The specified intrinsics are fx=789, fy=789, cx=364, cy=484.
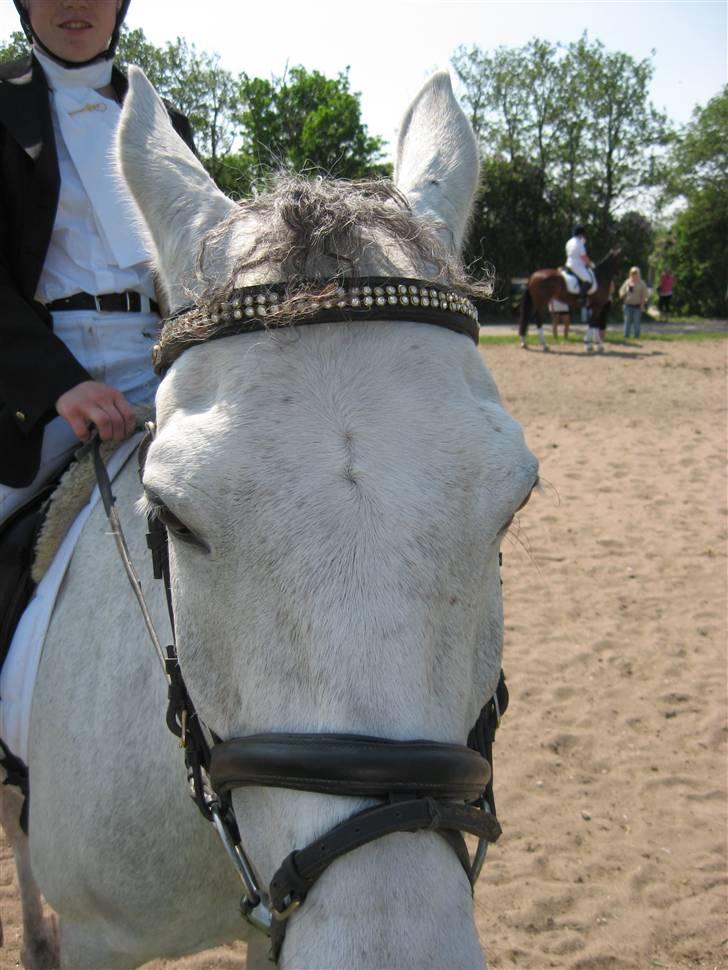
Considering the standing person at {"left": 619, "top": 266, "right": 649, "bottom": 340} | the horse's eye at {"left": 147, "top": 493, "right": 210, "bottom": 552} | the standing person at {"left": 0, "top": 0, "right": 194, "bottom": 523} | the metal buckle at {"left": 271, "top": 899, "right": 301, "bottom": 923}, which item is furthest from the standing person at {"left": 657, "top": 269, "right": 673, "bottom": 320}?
the metal buckle at {"left": 271, "top": 899, "right": 301, "bottom": 923}

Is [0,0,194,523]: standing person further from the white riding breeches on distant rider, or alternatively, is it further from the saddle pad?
the saddle pad

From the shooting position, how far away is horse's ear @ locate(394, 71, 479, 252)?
2225 millimetres

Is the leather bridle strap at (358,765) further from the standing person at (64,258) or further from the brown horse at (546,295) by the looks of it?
the brown horse at (546,295)

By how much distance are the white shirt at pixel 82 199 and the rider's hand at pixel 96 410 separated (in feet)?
1.76

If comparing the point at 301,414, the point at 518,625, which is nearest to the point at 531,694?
the point at 518,625

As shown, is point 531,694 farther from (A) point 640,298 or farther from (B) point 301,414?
(A) point 640,298

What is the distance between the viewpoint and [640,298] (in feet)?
87.8

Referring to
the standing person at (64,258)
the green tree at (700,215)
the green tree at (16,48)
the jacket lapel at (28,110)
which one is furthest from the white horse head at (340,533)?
the green tree at (700,215)

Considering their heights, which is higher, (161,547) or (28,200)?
(28,200)

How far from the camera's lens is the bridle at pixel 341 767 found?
132cm

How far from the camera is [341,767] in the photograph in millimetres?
1314

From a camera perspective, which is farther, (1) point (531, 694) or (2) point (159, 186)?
(1) point (531, 694)

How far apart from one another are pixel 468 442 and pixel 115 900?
5.71 feet

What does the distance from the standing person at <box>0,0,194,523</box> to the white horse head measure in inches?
33.2
